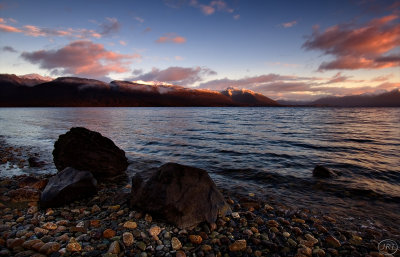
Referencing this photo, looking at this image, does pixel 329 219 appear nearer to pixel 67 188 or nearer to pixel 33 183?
pixel 67 188

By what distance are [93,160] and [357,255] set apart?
1042cm

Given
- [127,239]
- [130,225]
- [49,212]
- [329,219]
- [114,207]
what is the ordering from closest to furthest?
[127,239]
[130,225]
[49,212]
[329,219]
[114,207]

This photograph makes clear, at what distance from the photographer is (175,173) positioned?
637 centimetres

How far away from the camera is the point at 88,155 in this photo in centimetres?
1030

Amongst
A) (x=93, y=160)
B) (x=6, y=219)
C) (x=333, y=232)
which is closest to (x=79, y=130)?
(x=93, y=160)

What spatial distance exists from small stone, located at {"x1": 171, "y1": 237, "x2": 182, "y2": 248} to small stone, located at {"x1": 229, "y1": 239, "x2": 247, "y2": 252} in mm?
1139

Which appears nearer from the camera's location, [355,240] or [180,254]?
[180,254]

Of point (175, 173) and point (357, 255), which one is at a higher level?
point (175, 173)

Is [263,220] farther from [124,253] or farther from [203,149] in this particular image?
[203,149]

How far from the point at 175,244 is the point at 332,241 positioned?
3.78 meters

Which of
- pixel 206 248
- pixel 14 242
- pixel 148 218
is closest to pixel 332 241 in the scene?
pixel 206 248

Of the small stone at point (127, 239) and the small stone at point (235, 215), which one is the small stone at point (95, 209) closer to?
the small stone at point (127, 239)

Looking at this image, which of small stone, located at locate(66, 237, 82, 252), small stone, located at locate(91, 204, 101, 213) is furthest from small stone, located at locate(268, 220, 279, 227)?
small stone, located at locate(91, 204, 101, 213)

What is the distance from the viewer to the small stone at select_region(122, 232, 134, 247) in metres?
4.70
